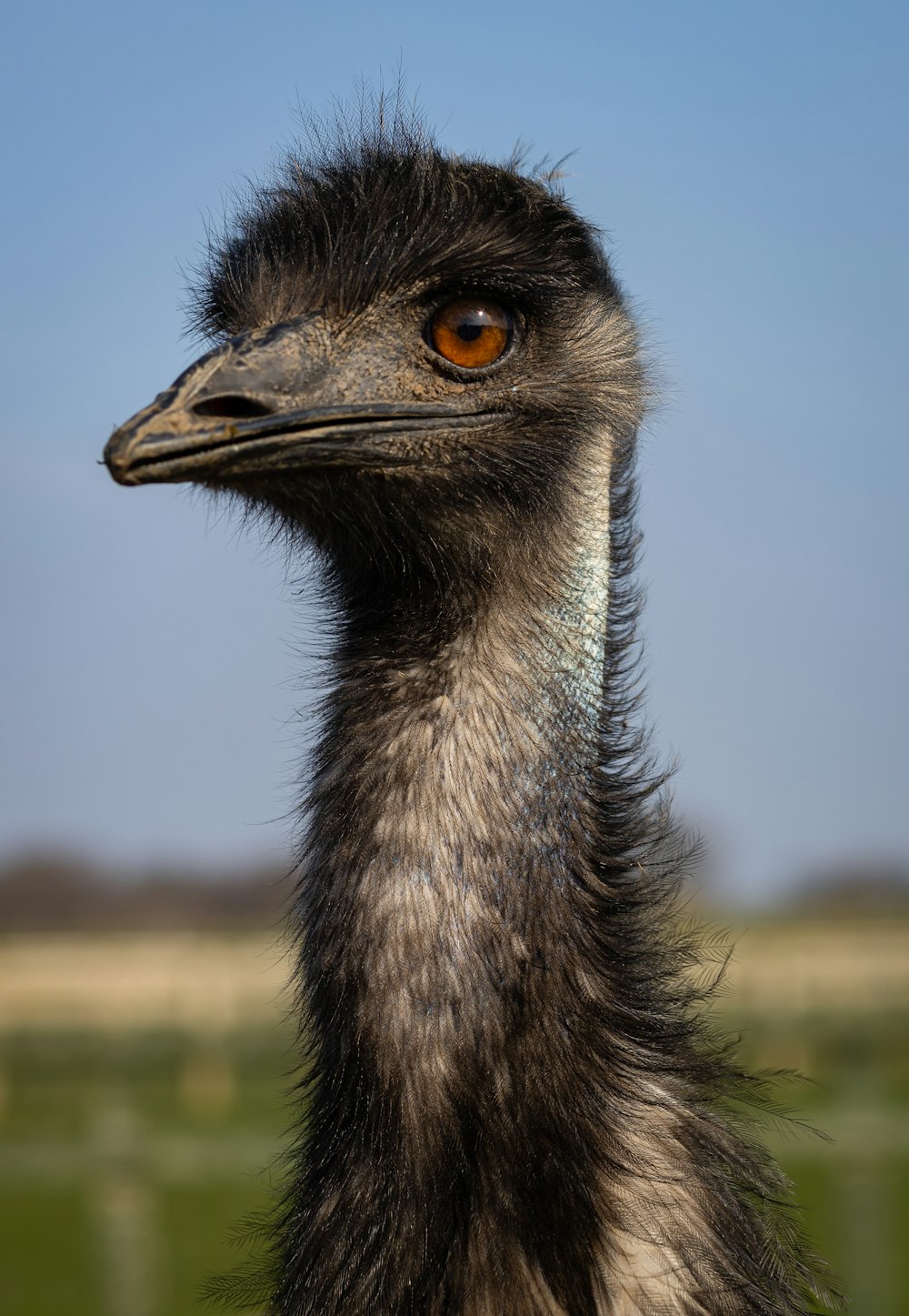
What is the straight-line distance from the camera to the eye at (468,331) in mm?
2602

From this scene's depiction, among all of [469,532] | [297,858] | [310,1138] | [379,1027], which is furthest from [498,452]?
[310,1138]

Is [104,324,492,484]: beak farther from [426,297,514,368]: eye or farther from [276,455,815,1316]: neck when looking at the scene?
[276,455,815,1316]: neck

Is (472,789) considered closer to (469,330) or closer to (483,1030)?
(483,1030)

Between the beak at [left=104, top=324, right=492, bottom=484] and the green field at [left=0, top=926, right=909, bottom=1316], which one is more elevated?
the beak at [left=104, top=324, right=492, bottom=484]

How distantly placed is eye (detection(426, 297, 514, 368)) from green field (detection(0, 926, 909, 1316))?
1340 millimetres

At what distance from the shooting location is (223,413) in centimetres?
234

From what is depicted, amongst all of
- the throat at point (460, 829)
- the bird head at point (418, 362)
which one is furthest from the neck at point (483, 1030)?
the bird head at point (418, 362)

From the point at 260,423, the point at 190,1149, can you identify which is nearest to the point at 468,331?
the point at 260,423

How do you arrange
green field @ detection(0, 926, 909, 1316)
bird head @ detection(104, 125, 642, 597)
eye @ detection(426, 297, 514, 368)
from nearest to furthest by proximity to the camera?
bird head @ detection(104, 125, 642, 597), eye @ detection(426, 297, 514, 368), green field @ detection(0, 926, 909, 1316)

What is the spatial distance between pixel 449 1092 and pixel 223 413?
1.04m

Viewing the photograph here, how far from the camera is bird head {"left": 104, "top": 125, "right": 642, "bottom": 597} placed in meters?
2.48

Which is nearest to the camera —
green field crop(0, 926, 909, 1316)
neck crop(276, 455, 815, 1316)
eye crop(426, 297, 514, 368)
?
neck crop(276, 455, 815, 1316)

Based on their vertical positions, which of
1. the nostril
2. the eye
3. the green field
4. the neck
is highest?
the eye

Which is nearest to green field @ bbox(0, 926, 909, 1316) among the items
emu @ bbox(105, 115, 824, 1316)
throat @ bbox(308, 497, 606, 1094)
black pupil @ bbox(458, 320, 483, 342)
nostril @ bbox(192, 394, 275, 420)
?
emu @ bbox(105, 115, 824, 1316)
